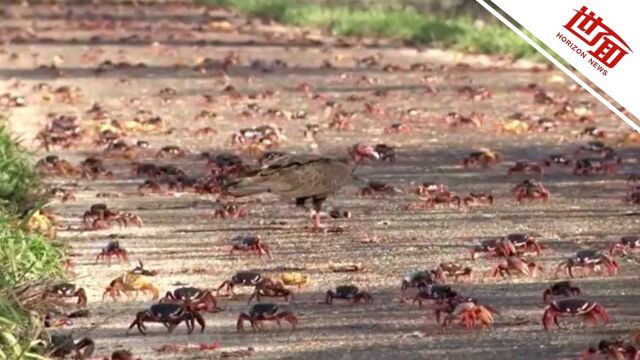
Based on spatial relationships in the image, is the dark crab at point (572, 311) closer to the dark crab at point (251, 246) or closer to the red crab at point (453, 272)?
the red crab at point (453, 272)

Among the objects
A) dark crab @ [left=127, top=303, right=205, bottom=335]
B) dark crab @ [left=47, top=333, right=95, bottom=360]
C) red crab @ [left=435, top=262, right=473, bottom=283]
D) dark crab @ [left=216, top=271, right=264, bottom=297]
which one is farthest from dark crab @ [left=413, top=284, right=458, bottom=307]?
dark crab @ [left=47, top=333, right=95, bottom=360]

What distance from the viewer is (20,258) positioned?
9.49 m

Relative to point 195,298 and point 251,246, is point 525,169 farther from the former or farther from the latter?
point 195,298

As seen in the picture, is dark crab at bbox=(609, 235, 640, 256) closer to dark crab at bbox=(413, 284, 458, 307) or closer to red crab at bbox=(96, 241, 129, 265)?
dark crab at bbox=(413, 284, 458, 307)

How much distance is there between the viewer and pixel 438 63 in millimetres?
29047

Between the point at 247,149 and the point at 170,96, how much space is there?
6353 mm

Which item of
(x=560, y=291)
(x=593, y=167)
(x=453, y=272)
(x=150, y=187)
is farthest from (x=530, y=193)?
(x=560, y=291)

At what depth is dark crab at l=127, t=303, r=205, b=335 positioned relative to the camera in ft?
28.5

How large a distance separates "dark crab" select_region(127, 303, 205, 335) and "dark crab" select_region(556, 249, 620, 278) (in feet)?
7.45

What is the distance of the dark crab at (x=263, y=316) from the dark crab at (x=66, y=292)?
865 millimetres

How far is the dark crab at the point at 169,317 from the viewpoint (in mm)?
8680

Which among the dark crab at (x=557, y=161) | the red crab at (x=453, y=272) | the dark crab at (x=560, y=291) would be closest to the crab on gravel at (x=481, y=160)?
the dark crab at (x=557, y=161)

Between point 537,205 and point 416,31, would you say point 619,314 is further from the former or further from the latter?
point 416,31

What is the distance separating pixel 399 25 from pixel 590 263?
25067 mm
